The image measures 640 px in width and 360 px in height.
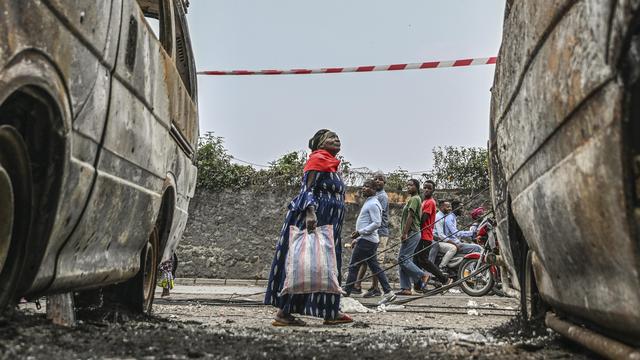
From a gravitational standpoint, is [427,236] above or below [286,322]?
above

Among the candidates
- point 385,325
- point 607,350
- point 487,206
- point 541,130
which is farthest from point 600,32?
point 487,206

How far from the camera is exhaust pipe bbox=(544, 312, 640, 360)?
8.62 ft

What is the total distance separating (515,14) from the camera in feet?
12.3

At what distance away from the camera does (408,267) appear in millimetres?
10680

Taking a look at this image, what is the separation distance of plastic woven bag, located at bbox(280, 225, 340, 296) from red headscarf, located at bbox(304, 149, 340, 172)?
51 centimetres

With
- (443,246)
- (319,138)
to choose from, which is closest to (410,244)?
(443,246)

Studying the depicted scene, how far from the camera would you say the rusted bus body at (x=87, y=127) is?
105 inches

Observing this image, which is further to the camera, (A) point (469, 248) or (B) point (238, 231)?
(B) point (238, 231)

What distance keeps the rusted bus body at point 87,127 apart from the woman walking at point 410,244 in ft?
21.1

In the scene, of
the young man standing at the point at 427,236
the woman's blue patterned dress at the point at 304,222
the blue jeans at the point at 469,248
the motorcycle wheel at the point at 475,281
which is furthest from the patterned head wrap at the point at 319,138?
the blue jeans at the point at 469,248

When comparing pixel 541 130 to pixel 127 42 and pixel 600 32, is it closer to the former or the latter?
pixel 600 32

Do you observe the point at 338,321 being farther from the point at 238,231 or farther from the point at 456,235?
the point at 238,231

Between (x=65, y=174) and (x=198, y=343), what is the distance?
132 cm

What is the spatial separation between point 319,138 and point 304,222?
80cm
